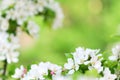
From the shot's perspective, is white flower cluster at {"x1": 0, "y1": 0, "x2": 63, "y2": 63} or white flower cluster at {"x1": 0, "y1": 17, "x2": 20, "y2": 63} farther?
white flower cluster at {"x1": 0, "y1": 0, "x2": 63, "y2": 63}

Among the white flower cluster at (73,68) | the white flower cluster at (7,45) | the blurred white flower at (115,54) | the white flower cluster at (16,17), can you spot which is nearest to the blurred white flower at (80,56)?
the white flower cluster at (73,68)

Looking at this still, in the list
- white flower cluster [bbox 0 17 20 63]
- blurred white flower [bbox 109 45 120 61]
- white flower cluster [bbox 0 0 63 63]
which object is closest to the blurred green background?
white flower cluster [bbox 0 0 63 63]

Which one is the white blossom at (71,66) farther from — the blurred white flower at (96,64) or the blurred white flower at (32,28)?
the blurred white flower at (32,28)

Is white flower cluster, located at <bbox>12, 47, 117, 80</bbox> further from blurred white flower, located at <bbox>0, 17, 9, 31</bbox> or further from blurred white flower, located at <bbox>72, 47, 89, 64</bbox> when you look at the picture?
blurred white flower, located at <bbox>0, 17, 9, 31</bbox>

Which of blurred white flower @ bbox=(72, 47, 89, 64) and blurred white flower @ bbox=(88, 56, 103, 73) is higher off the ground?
blurred white flower @ bbox=(72, 47, 89, 64)

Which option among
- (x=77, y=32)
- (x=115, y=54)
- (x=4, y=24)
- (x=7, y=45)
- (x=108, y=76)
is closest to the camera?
(x=108, y=76)

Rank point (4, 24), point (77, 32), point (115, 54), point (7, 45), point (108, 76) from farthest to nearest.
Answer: point (77, 32), point (4, 24), point (7, 45), point (115, 54), point (108, 76)

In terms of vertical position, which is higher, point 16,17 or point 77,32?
point 77,32

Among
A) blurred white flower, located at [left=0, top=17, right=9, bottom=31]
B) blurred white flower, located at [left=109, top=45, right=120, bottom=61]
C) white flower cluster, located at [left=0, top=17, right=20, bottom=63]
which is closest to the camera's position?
blurred white flower, located at [left=109, top=45, right=120, bottom=61]

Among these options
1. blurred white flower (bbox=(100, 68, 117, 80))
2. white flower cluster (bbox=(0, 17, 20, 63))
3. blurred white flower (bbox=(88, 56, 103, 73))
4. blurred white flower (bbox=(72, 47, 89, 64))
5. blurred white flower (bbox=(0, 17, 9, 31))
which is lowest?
blurred white flower (bbox=(100, 68, 117, 80))

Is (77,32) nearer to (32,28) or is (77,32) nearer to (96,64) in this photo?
(32,28)

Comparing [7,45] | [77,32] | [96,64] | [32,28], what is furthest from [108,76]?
[77,32]
